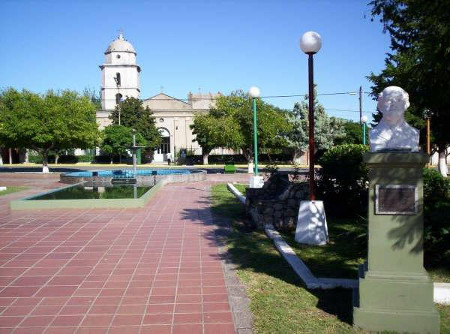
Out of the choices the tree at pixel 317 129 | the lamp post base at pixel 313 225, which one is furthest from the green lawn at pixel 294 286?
the tree at pixel 317 129

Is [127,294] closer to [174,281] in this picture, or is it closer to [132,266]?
[174,281]

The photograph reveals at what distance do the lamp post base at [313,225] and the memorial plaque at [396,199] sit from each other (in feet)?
10.9

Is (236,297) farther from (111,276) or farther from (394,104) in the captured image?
(394,104)

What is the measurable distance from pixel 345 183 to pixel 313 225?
9.79 ft

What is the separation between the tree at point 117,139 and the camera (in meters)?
43.5

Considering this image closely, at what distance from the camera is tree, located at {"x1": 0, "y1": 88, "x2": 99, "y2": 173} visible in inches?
1087

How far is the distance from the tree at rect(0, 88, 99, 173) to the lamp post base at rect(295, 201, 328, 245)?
932 inches

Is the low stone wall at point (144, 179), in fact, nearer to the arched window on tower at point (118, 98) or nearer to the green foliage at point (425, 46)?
the green foliage at point (425, 46)

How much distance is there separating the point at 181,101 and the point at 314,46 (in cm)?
4577

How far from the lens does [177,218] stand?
1045 cm

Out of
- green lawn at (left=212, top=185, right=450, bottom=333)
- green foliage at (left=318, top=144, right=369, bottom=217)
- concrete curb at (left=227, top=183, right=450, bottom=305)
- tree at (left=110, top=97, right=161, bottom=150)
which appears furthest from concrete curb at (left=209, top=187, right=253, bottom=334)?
tree at (left=110, top=97, right=161, bottom=150)

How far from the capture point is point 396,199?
13.4 ft

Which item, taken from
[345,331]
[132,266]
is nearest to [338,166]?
[132,266]

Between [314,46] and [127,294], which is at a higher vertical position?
[314,46]
